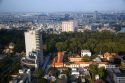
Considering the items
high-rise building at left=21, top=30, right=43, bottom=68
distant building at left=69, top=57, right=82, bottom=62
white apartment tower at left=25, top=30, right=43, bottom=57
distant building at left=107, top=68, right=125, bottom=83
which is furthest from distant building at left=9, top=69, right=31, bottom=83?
distant building at left=69, top=57, right=82, bottom=62

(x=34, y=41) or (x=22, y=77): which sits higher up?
(x=34, y=41)

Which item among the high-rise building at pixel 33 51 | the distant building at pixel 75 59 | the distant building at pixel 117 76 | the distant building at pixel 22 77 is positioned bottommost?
the distant building at pixel 75 59

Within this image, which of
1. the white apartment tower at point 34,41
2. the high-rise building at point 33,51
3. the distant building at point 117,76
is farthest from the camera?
the white apartment tower at point 34,41

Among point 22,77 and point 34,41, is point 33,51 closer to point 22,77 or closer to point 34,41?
point 34,41

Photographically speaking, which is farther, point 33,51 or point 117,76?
point 33,51

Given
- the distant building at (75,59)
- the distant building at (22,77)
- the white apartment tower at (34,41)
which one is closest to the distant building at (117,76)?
the distant building at (75,59)

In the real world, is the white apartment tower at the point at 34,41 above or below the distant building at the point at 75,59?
above

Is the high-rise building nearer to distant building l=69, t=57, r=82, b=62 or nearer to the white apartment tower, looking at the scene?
the white apartment tower

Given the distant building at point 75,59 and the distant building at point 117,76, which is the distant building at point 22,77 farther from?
the distant building at point 75,59

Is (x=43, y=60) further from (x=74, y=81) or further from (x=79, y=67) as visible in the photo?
(x=74, y=81)

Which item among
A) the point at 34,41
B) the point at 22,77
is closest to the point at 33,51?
the point at 34,41

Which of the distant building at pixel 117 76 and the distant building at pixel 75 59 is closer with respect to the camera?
the distant building at pixel 117 76
